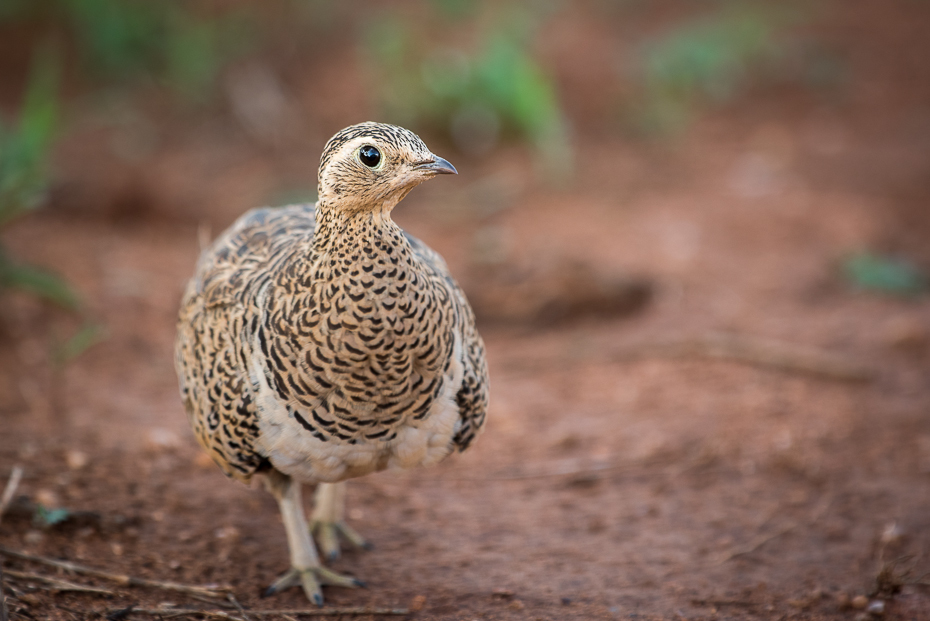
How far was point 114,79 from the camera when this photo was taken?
1025cm

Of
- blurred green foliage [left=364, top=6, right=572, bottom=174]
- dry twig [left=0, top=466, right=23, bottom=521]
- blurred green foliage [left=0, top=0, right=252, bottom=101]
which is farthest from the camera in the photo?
blurred green foliage [left=0, top=0, right=252, bottom=101]

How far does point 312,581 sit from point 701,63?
307 inches

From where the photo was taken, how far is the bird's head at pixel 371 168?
2.93m

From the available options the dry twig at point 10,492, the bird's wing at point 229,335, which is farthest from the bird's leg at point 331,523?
the dry twig at point 10,492

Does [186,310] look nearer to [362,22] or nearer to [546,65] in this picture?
[546,65]

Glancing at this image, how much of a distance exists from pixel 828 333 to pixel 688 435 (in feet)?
5.07

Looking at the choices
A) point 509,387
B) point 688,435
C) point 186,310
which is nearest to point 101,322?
point 186,310

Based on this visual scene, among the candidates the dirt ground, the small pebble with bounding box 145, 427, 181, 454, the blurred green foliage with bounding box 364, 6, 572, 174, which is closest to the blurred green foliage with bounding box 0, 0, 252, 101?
the dirt ground

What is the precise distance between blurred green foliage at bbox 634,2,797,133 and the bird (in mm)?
6689

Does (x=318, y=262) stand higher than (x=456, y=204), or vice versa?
(x=456, y=204)

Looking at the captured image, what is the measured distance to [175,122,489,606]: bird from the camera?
2.94 m

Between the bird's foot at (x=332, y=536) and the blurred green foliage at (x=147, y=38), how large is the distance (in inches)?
275

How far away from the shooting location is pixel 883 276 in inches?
251

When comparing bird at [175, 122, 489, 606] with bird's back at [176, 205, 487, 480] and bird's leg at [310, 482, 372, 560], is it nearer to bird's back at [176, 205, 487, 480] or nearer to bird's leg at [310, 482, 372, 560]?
bird's back at [176, 205, 487, 480]
